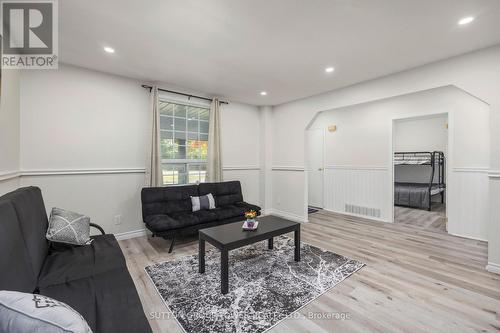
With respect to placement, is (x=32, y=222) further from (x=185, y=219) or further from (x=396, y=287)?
(x=396, y=287)

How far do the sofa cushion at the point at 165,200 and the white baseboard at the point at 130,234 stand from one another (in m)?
0.52

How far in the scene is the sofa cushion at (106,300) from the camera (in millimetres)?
1140

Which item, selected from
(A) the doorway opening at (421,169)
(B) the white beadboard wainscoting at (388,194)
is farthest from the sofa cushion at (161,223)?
(A) the doorway opening at (421,169)

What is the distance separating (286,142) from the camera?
16.6ft

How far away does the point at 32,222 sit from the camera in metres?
1.73

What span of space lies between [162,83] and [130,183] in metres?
1.74

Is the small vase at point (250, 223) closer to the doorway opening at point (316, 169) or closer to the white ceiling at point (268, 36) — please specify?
the white ceiling at point (268, 36)

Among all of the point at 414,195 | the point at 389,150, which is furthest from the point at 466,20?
the point at 414,195

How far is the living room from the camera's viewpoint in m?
1.79

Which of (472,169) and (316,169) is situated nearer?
(472,169)

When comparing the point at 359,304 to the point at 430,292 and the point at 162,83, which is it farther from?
the point at 162,83

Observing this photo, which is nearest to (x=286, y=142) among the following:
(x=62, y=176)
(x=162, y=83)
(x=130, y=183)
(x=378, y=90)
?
(x=378, y=90)

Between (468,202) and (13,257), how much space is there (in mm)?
5354

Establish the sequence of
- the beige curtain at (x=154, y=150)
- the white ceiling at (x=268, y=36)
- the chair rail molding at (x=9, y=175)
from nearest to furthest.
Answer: the white ceiling at (x=268, y=36), the chair rail molding at (x=9, y=175), the beige curtain at (x=154, y=150)
